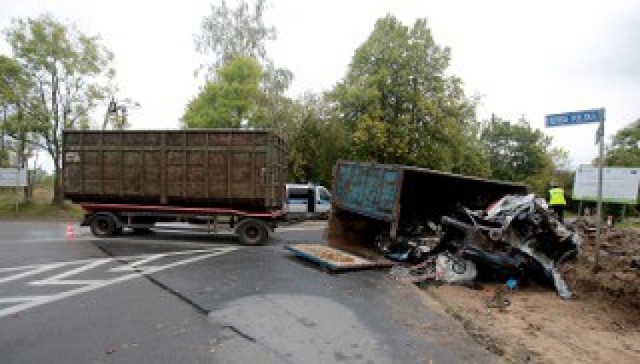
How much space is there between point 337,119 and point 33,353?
22.8 meters

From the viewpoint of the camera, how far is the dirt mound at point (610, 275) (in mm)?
6594

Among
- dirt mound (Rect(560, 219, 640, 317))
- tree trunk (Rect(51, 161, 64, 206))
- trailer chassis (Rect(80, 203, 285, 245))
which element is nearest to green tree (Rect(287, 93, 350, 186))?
tree trunk (Rect(51, 161, 64, 206))

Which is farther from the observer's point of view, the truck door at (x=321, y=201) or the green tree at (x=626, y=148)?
the green tree at (x=626, y=148)

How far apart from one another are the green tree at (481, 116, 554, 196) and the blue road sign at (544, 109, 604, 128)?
148 ft

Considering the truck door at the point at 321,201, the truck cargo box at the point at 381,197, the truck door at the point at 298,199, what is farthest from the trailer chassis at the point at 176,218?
the truck door at the point at 321,201

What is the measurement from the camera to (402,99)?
23344 millimetres

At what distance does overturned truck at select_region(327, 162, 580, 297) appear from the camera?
7367 mm

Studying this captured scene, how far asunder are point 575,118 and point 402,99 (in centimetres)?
1646

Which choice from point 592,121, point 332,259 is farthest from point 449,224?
point 592,121

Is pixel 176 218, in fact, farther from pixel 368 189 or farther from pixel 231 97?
pixel 231 97

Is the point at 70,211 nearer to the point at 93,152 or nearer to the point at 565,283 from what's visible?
the point at 93,152

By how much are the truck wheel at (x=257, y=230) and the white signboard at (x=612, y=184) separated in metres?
10.5

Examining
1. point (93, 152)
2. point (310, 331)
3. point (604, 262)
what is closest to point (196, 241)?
point (93, 152)

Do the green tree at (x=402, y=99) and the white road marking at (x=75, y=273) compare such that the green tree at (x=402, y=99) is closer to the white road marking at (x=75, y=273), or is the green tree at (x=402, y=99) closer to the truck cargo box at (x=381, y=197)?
the truck cargo box at (x=381, y=197)
